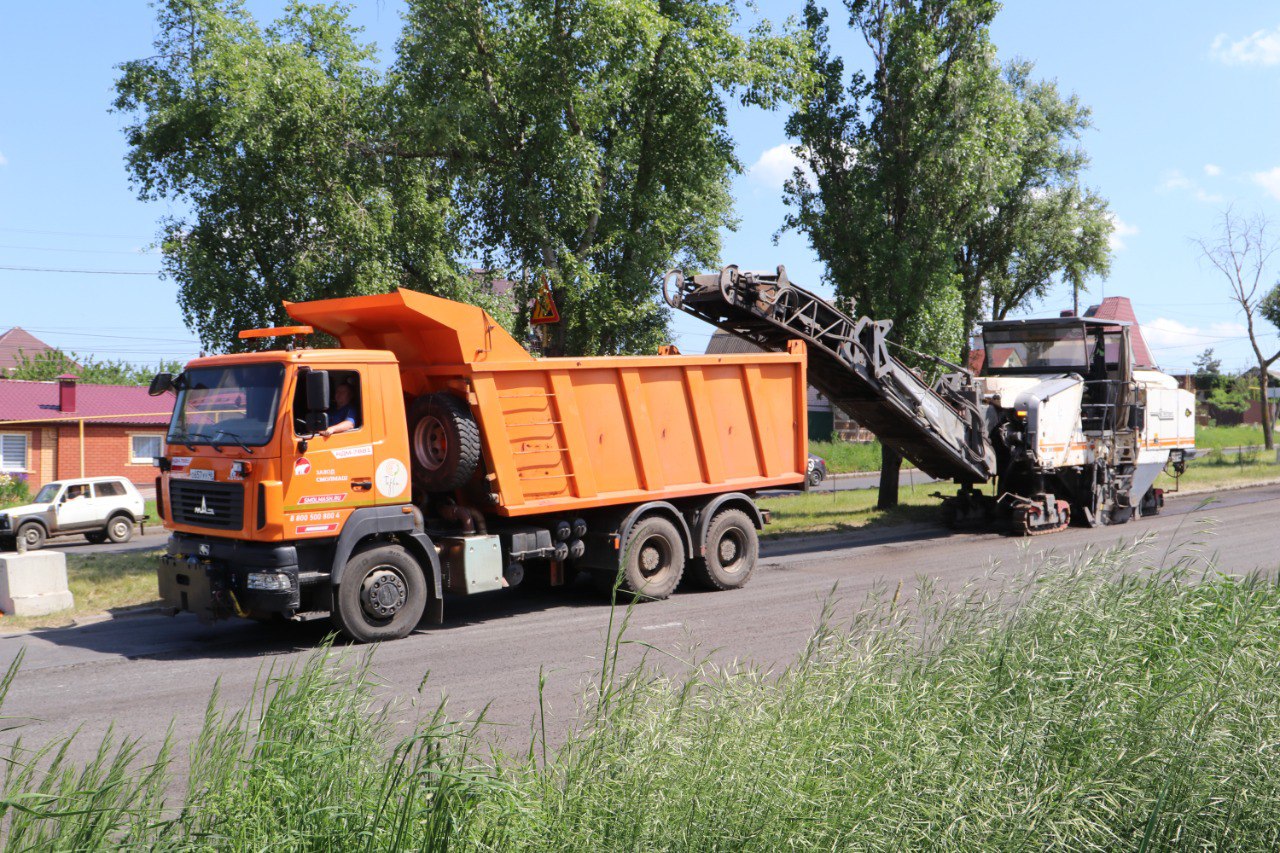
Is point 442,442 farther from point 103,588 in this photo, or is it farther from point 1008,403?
point 1008,403

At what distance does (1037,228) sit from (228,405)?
24005 mm

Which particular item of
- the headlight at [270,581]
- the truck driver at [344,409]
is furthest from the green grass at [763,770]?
the truck driver at [344,409]

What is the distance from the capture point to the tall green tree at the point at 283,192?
570 inches

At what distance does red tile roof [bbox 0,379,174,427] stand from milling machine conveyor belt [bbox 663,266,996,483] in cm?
2594

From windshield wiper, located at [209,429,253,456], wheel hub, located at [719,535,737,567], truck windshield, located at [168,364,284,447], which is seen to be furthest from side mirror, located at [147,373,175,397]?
wheel hub, located at [719,535,737,567]

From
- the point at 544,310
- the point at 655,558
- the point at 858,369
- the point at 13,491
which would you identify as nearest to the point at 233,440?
the point at 655,558

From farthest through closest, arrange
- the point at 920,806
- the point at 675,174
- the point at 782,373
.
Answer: the point at 675,174 → the point at 782,373 → the point at 920,806

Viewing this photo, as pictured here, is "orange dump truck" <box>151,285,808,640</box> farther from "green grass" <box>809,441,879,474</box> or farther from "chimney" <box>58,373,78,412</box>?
"chimney" <box>58,373,78,412</box>

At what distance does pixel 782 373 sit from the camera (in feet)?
44.8

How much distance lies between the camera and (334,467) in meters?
9.79

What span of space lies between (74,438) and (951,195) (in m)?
30.3

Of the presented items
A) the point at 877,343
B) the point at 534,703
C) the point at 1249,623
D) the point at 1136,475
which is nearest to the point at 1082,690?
the point at 1249,623

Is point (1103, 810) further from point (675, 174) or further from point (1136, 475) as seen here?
point (1136, 475)

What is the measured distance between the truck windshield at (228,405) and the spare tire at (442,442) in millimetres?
1613
